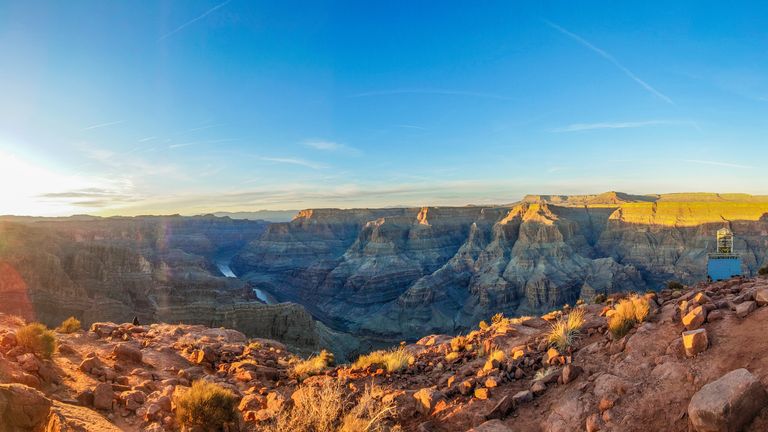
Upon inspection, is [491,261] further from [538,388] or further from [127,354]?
[538,388]

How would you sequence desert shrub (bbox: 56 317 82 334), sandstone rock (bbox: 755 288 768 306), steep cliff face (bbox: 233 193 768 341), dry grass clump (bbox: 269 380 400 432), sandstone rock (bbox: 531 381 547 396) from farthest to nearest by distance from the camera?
steep cliff face (bbox: 233 193 768 341)
desert shrub (bbox: 56 317 82 334)
sandstone rock (bbox: 531 381 547 396)
sandstone rock (bbox: 755 288 768 306)
dry grass clump (bbox: 269 380 400 432)

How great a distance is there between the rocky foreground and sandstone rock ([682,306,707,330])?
16 millimetres

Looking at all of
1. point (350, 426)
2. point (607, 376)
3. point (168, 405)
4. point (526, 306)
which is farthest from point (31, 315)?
point (526, 306)

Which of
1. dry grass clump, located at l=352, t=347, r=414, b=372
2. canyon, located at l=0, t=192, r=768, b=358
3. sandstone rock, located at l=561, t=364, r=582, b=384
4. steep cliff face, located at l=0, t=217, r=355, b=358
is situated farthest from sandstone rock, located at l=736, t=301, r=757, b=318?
steep cliff face, located at l=0, t=217, r=355, b=358

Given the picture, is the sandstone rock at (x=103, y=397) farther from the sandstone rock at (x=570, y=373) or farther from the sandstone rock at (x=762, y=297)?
the sandstone rock at (x=762, y=297)

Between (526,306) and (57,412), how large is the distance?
67.1 m

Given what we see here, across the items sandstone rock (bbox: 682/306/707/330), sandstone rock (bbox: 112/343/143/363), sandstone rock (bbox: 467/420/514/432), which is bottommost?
sandstone rock (bbox: 112/343/143/363)

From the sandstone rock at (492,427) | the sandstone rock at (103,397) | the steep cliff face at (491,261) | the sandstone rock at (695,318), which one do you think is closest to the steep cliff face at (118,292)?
the steep cliff face at (491,261)

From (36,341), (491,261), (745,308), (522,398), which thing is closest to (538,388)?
(522,398)

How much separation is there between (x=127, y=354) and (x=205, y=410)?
16.6 ft

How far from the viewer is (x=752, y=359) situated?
182 inches

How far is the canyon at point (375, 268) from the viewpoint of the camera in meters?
42.6

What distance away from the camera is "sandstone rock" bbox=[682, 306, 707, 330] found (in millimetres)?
5746

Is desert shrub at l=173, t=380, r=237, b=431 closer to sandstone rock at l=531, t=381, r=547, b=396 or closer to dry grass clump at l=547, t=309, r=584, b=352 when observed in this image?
sandstone rock at l=531, t=381, r=547, b=396
